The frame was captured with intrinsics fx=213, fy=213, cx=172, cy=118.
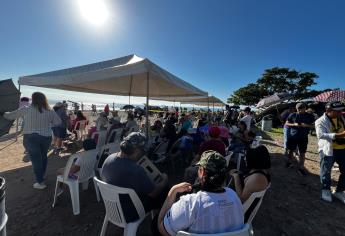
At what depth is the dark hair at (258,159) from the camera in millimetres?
2266

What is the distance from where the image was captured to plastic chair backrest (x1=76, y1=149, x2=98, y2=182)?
3154 mm

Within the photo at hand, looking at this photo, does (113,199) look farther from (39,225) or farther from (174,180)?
(174,180)

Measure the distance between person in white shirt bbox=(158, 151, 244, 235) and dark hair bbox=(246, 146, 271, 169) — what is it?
3.00 feet

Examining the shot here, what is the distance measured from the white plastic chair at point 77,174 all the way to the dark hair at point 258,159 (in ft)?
7.50

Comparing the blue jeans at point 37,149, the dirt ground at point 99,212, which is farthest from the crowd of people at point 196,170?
the dirt ground at point 99,212

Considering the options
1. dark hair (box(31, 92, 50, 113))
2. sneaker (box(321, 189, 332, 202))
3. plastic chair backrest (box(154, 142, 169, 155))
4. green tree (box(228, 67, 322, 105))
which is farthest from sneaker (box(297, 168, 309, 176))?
green tree (box(228, 67, 322, 105))

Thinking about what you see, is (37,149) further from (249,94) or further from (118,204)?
(249,94)

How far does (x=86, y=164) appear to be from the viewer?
10.7ft

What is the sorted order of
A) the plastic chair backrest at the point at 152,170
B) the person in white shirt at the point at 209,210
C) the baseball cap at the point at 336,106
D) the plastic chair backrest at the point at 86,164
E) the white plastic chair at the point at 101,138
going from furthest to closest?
the white plastic chair at the point at 101,138
the baseball cap at the point at 336,106
the plastic chair backrest at the point at 86,164
the plastic chair backrest at the point at 152,170
the person in white shirt at the point at 209,210

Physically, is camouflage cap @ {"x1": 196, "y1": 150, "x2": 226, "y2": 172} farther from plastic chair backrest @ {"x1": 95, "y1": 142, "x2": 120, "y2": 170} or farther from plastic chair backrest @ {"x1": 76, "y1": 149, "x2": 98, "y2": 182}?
plastic chair backrest @ {"x1": 95, "y1": 142, "x2": 120, "y2": 170}

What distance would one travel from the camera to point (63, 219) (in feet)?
9.46

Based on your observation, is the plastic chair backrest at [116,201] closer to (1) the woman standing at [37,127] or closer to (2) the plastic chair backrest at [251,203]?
(2) the plastic chair backrest at [251,203]

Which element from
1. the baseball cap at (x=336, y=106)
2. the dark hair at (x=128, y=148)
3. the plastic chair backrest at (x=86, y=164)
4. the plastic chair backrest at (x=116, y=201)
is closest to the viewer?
the plastic chair backrest at (x=116, y=201)

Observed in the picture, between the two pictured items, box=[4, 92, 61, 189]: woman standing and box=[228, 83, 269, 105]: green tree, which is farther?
box=[228, 83, 269, 105]: green tree
